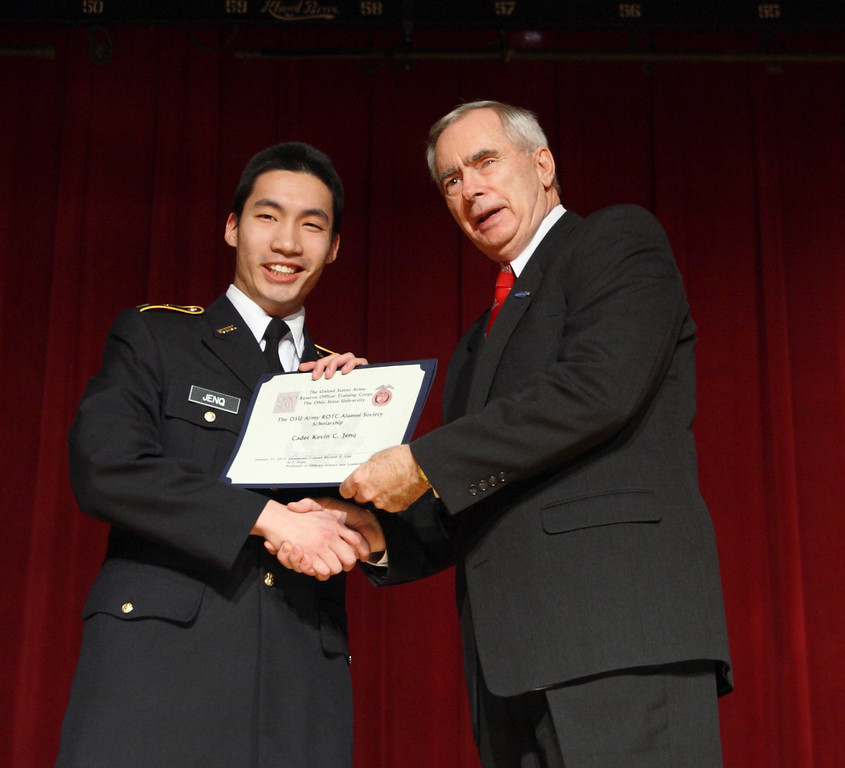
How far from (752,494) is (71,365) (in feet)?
8.48

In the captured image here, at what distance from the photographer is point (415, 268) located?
3.77m

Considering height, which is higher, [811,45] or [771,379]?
[811,45]

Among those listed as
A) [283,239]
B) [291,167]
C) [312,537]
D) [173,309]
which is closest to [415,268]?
[291,167]

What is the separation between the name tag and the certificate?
4 centimetres

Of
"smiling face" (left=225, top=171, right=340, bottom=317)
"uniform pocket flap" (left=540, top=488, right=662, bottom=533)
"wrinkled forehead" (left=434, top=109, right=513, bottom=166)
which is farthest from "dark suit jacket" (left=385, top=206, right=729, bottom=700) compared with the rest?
"smiling face" (left=225, top=171, right=340, bottom=317)

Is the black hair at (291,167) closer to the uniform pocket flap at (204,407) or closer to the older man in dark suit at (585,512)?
the uniform pocket flap at (204,407)

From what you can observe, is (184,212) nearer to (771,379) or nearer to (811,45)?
(771,379)

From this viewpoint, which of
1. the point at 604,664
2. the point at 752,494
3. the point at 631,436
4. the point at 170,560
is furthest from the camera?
the point at 752,494

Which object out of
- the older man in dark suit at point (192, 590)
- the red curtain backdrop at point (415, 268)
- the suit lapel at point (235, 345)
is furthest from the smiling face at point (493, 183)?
the red curtain backdrop at point (415, 268)

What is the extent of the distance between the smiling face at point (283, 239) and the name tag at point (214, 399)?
0.29m

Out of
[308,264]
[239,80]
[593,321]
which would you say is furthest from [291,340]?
[239,80]

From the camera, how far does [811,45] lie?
3906 millimetres

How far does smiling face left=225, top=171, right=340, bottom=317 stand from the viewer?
2119mm

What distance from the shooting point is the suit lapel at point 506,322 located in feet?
5.67
